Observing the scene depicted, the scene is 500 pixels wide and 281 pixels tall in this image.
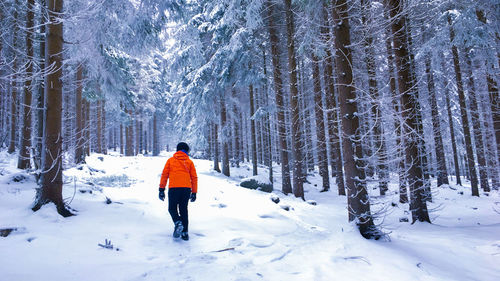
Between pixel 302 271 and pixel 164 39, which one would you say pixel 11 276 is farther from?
pixel 164 39

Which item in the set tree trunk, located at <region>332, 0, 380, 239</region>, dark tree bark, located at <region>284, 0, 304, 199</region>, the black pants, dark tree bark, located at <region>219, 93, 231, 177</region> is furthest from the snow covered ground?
dark tree bark, located at <region>219, 93, 231, 177</region>

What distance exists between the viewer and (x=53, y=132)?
547 centimetres

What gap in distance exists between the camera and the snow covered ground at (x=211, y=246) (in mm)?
3654

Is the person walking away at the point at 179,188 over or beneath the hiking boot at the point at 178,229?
over

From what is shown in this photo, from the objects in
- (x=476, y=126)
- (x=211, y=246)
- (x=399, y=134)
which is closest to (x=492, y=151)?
(x=476, y=126)

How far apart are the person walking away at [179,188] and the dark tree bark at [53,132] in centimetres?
218

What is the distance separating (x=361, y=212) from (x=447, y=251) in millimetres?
1782

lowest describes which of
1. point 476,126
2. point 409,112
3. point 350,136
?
point 350,136

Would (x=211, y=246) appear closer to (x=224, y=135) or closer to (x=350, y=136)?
(x=350, y=136)

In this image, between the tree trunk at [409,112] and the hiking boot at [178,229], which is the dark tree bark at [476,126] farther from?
the hiking boot at [178,229]

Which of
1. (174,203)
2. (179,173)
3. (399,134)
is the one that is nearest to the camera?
(174,203)

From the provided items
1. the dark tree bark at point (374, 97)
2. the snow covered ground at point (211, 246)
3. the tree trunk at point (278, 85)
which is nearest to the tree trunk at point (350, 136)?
the snow covered ground at point (211, 246)

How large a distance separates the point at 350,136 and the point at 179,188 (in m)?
3.85

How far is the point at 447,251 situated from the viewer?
16.9ft
